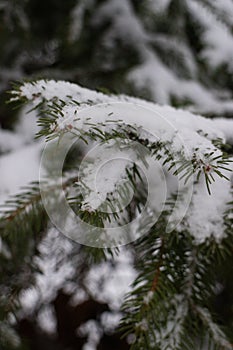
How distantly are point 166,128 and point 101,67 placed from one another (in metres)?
0.85

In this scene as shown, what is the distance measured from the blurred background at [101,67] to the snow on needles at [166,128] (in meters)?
0.47

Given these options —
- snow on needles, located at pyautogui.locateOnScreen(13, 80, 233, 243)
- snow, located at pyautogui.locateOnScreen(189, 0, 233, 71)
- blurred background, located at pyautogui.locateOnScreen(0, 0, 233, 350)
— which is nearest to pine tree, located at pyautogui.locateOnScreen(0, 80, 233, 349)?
snow on needles, located at pyautogui.locateOnScreen(13, 80, 233, 243)

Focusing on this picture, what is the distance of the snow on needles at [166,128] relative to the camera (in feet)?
1.68

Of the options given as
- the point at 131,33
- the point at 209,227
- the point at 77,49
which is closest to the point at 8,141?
the point at 77,49

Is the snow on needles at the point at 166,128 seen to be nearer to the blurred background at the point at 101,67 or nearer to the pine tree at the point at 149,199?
the pine tree at the point at 149,199

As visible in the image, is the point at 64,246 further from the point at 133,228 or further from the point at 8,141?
the point at 8,141

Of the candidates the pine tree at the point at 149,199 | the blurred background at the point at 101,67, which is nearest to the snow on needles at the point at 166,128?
the pine tree at the point at 149,199

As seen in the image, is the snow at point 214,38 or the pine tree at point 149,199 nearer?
the pine tree at point 149,199

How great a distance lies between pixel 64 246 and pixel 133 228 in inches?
9.2

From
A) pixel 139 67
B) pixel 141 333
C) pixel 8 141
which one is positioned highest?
pixel 139 67

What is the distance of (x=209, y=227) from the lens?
0.63m

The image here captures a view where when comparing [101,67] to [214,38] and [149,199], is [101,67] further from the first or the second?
[149,199]

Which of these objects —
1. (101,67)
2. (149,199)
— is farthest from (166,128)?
(101,67)

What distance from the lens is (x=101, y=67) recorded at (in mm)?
1365
